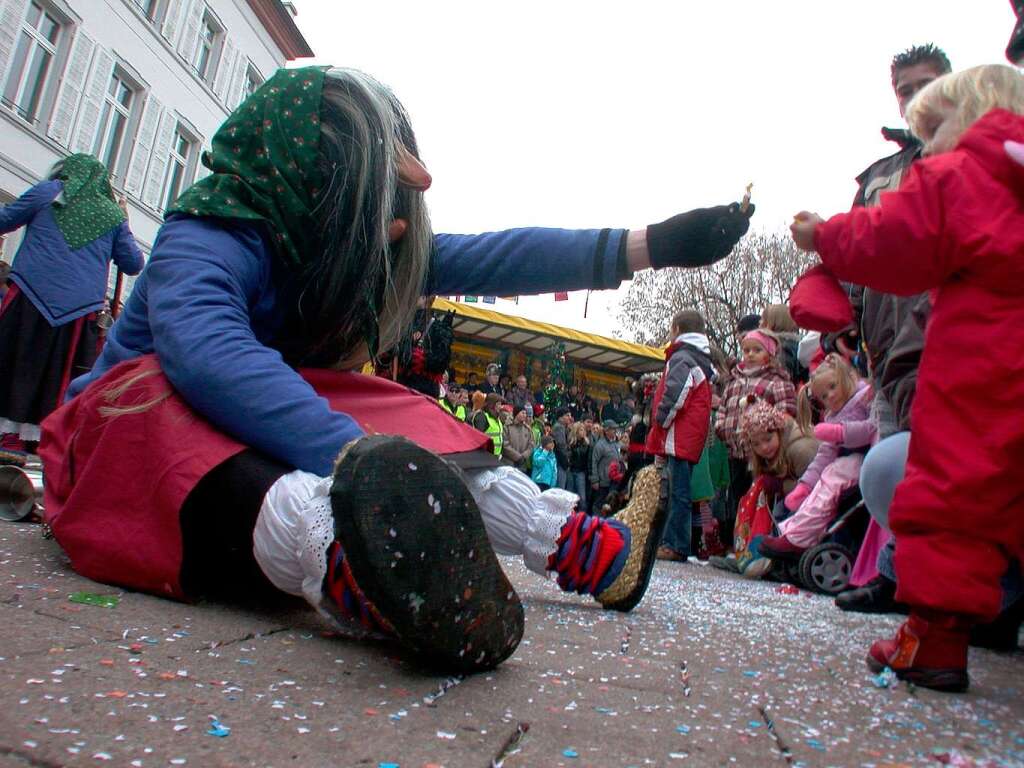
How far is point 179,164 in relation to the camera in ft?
55.6

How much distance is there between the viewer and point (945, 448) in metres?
1.44

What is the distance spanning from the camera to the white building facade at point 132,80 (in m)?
11.7

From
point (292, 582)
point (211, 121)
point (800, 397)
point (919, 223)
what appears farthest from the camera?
point (211, 121)

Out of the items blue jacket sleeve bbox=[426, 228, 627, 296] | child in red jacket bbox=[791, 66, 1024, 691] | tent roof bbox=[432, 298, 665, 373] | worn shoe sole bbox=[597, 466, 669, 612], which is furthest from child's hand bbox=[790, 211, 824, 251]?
tent roof bbox=[432, 298, 665, 373]

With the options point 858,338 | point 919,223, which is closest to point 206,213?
point 919,223

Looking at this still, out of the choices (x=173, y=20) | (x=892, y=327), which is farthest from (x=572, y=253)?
(x=173, y=20)

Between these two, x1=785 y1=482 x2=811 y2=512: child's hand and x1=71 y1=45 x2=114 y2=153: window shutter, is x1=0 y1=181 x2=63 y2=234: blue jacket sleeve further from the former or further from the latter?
x1=71 y1=45 x2=114 y2=153: window shutter

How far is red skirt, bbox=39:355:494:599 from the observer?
53.2 inches

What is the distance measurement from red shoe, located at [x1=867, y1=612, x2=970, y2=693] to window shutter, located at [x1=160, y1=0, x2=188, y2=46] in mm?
17429

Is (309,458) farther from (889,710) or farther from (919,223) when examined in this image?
(919,223)

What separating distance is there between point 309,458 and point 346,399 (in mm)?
409

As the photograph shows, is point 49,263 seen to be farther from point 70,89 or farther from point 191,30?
point 191,30

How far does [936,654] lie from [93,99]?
15.1 metres

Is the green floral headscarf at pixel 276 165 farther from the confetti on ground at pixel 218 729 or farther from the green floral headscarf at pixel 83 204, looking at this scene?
the green floral headscarf at pixel 83 204
